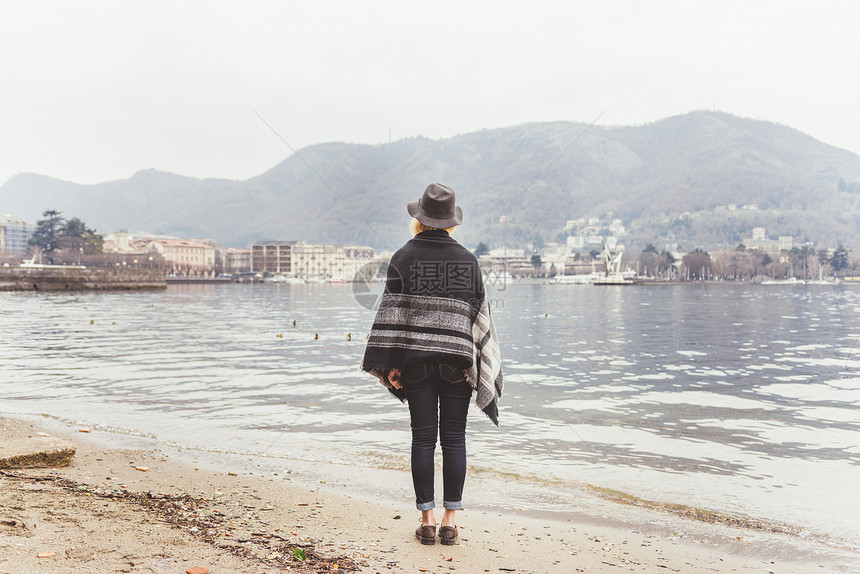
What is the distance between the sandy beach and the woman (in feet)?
1.61

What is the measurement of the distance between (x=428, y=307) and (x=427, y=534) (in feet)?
4.83

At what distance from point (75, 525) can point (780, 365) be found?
737 inches

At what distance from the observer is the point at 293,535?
15.2 feet

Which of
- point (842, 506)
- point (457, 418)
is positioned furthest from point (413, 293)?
point (842, 506)

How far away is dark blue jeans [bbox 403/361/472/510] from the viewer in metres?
4.79

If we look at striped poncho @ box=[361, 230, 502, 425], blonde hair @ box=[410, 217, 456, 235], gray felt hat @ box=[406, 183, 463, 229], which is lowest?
striped poncho @ box=[361, 230, 502, 425]

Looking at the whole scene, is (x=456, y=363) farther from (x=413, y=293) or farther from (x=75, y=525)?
(x=75, y=525)

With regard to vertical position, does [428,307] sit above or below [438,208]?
below

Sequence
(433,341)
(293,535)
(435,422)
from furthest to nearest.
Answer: (435,422)
(433,341)
(293,535)

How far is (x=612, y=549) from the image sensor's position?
193 inches

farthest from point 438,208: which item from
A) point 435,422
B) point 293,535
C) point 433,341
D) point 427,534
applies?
point 293,535

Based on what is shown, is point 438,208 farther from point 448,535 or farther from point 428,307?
point 448,535

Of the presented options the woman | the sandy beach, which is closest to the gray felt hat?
the woman

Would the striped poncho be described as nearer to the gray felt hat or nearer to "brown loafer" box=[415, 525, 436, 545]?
the gray felt hat
